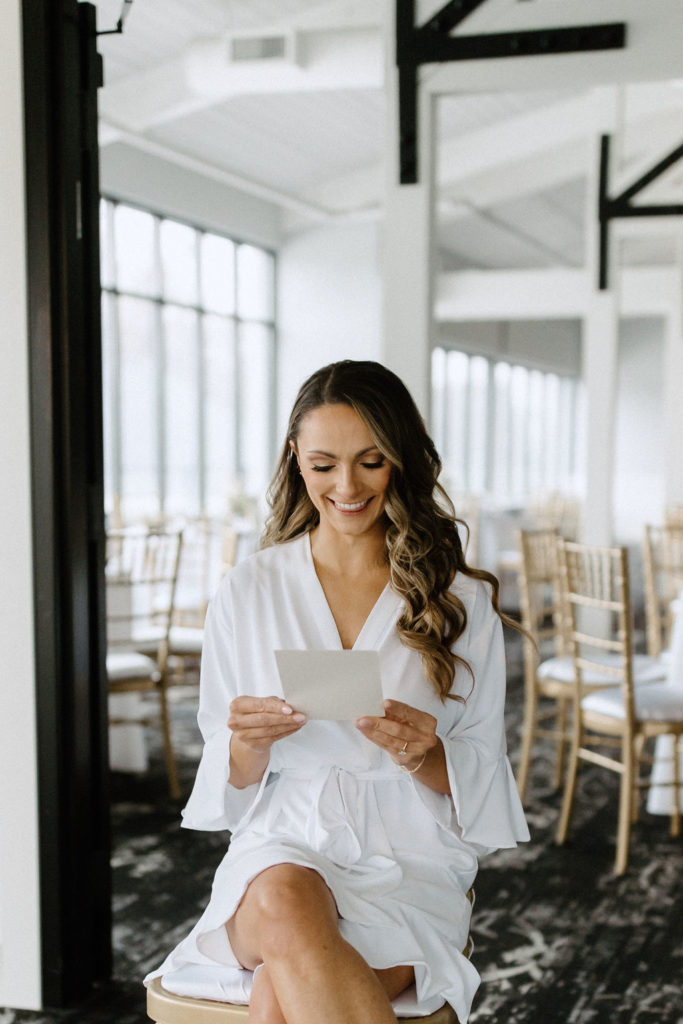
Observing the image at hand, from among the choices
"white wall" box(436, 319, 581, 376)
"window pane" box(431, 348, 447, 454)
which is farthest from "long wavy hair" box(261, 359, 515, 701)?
"window pane" box(431, 348, 447, 454)

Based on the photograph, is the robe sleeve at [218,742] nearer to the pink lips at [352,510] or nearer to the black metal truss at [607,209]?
the pink lips at [352,510]

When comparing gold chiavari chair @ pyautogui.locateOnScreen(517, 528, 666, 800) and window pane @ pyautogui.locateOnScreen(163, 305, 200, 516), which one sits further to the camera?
window pane @ pyautogui.locateOnScreen(163, 305, 200, 516)

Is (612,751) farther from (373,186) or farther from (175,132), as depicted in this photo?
(373,186)

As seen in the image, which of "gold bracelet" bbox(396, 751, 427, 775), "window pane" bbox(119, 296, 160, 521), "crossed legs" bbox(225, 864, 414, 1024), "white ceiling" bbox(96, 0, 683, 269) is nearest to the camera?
"crossed legs" bbox(225, 864, 414, 1024)

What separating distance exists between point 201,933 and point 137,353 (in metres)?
8.31

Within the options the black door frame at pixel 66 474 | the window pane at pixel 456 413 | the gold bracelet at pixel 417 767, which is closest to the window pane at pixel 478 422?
the window pane at pixel 456 413

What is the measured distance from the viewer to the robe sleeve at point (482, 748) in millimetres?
1705

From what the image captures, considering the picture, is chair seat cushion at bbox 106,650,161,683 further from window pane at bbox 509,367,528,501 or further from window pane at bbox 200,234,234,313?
window pane at bbox 509,367,528,501

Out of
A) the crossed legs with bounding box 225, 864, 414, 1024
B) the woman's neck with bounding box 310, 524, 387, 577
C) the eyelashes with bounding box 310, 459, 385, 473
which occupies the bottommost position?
the crossed legs with bounding box 225, 864, 414, 1024

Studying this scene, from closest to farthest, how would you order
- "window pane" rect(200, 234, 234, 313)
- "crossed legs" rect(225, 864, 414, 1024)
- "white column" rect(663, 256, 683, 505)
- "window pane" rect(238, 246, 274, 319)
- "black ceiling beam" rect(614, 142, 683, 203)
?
"crossed legs" rect(225, 864, 414, 1024), "black ceiling beam" rect(614, 142, 683, 203), "window pane" rect(200, 234, 234, 313), "white column" rect(663, 256, 683, 505), "window pane" rect(238, 246, 274, 319)

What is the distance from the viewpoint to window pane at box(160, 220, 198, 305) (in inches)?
385

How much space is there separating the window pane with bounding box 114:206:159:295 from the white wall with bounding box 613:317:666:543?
1036cm

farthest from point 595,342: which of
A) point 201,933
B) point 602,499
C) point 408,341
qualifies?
point 201,933

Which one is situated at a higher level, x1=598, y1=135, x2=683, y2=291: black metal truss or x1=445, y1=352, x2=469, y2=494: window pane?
x1=598, y1=135, x2=683, y2=291: black metal truss
